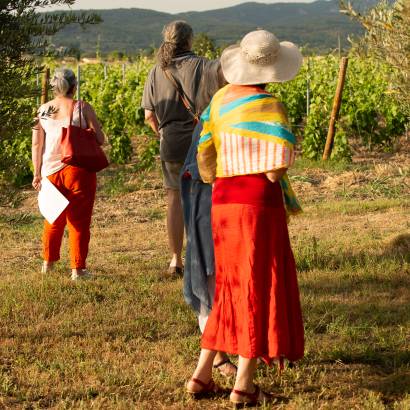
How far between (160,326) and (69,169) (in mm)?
1937

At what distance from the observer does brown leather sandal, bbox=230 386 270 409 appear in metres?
4.73

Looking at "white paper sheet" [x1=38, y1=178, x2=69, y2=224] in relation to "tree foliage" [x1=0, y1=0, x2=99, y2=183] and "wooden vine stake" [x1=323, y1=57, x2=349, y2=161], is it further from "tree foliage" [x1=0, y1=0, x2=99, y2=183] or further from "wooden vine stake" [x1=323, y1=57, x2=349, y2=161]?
"wooden vine stake" [x1=323, y1=57, x2=349, y2=161]

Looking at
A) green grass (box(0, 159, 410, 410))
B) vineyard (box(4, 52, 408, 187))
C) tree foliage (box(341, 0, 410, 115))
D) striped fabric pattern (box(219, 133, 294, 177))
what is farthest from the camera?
vineyard (box(4, 52, 408, 187))

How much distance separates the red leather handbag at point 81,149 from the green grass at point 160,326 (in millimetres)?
986

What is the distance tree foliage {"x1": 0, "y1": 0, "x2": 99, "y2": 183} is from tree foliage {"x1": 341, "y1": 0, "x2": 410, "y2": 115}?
1692 millimetres

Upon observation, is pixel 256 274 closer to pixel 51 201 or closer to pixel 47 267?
pixel 51 201

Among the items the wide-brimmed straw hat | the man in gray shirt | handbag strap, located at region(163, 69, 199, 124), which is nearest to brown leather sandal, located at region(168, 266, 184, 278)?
the man in gray shirt

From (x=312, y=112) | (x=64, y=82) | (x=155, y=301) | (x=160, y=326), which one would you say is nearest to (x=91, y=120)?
(x=64, y=82)

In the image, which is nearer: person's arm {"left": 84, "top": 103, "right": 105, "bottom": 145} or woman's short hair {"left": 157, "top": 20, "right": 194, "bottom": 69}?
woman's short hair {"left": 157, "top": 20, "right": 194, "bottom": 69}

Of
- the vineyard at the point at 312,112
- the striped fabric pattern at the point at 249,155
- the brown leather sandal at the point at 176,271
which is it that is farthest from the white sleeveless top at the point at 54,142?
the vineyard at the point at 312,112

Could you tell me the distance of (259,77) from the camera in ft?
15.4

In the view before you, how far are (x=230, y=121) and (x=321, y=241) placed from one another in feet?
15.6

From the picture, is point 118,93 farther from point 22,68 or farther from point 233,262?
point 233,262

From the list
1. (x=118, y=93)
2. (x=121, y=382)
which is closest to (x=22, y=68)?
(x=121, y=382)
